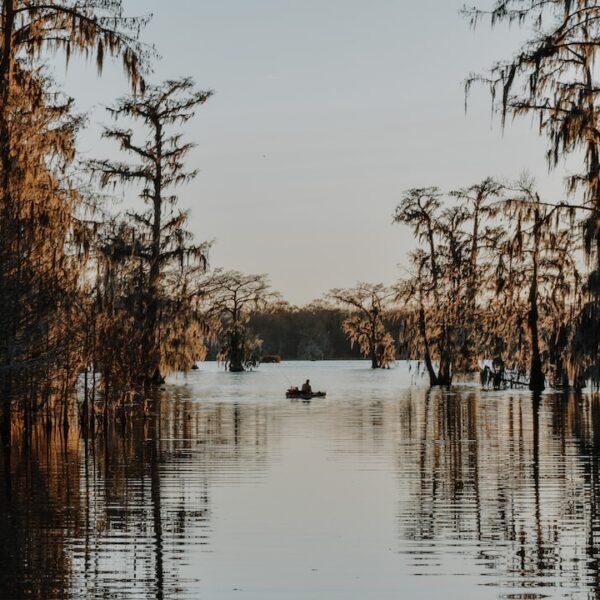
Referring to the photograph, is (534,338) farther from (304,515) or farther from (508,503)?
(304,515)

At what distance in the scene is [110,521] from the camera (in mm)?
10406

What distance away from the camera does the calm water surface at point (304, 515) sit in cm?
789

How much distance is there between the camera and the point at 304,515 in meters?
11.2

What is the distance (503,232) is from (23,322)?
30.1m

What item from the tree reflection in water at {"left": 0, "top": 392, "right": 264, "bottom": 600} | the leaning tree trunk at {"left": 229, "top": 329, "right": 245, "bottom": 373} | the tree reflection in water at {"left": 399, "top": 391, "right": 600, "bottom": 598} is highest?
the leaning tree trunk at {"left": 229, "top": 329, "right": 245, "bottom": 373}

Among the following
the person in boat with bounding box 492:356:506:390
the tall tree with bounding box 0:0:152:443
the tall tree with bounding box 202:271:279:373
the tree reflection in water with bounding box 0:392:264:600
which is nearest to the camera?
the tree reflection in water with bounding box 0:392:264:600

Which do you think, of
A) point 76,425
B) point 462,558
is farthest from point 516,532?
point 76,425

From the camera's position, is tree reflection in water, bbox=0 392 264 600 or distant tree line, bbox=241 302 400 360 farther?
distant tree line, bbox=241 302 400 360

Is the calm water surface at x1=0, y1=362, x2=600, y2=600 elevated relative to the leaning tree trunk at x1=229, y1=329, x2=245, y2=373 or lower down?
lower down

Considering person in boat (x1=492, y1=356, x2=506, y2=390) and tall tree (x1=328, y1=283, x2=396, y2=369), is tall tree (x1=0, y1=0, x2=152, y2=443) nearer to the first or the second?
person in boat (x1=492, y1=356, x2=506, y2=390)

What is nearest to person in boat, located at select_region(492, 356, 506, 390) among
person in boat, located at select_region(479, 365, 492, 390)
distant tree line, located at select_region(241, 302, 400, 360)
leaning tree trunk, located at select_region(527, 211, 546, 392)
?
person in boat, located at select_region(479, 365, 492, 390)

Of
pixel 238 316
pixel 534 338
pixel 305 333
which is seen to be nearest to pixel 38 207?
pixel 534 338

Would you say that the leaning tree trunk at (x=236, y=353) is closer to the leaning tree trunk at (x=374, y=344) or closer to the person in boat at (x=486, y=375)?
the leaning tree trunk at (x=374, y=344)

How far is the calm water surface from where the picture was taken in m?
7.89
